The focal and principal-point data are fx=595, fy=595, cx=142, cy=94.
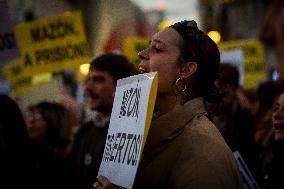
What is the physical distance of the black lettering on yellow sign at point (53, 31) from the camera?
657 centimetres

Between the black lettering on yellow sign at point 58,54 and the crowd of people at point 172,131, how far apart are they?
0.73 metres

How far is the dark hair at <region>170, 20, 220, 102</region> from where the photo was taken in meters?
2.66

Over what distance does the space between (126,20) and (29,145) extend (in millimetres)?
19696

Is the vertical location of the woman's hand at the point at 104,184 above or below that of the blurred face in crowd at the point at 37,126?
above

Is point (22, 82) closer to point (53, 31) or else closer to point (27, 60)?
point (27, 60)

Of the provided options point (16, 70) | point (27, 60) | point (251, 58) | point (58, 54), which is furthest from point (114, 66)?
point (251, 58)

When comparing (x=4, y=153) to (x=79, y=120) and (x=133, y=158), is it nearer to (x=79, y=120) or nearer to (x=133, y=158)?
(x=133, y=158)

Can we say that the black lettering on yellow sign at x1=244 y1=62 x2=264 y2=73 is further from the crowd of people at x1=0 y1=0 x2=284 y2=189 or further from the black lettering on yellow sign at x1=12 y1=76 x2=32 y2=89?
the black lettering on yellow sign at x1=12 y1=76 x2=32 y2=89

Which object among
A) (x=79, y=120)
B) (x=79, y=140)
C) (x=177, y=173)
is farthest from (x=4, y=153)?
(x=79, y=120)

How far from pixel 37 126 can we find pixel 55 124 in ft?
0.58

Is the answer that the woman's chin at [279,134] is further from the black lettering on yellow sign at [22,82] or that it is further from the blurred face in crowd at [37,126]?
the black lettering on yellow sign at [22,82]

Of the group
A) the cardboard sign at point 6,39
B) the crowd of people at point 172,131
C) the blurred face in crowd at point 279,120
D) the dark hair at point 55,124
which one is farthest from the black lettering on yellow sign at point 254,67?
the blurred face in crowd at point 279,120

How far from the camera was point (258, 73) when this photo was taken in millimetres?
8555

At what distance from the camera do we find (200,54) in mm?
2664
